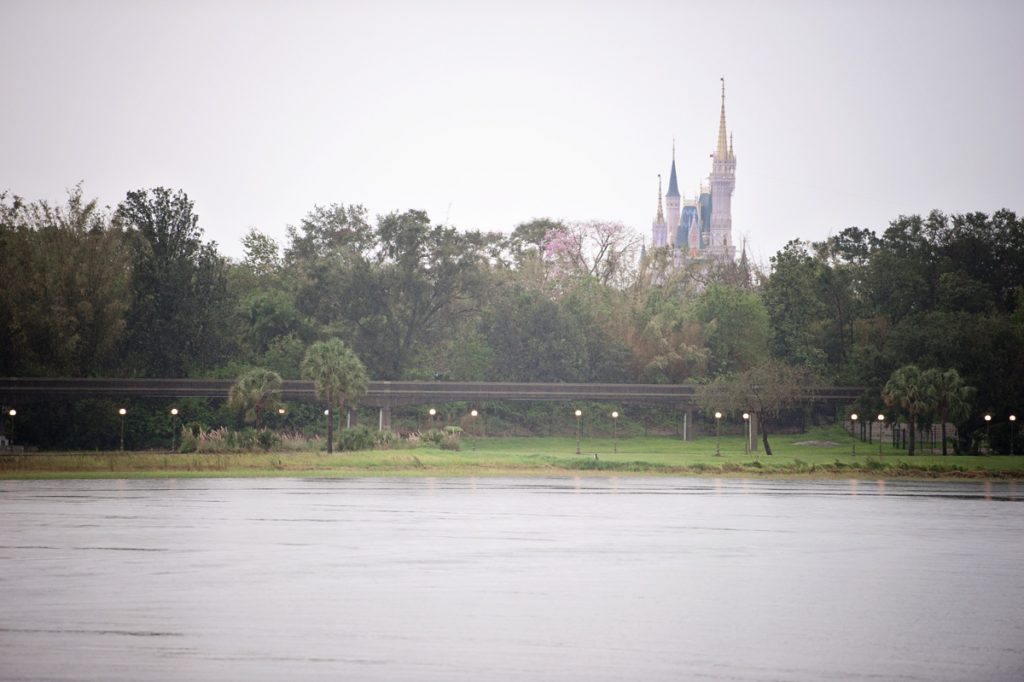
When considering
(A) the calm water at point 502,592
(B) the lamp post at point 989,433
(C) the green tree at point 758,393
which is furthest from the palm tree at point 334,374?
(B) the lamp post at point 989,433

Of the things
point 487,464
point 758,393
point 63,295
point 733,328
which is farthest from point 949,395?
point 63,295

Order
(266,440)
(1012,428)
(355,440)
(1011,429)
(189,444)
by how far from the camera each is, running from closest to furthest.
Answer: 1. (266,440)
2. (189,444)
3. (355,440)
4. (1012,428)
5. (1011,429)

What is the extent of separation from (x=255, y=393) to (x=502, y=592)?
59.0 metres

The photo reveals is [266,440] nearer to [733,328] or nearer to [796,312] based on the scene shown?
[733,328]

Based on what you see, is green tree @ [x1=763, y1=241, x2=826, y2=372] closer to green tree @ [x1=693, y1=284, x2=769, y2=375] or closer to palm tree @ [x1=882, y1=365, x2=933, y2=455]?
green tree @ [x1=693, y1=284, x2=769, y2=375]

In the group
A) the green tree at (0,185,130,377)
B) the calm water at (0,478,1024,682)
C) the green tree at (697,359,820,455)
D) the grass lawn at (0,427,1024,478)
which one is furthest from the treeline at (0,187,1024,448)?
the calm water at (0,478,1024,682)

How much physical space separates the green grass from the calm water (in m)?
21.8

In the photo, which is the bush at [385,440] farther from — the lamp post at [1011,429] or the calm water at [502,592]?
the calm water at [502,592]

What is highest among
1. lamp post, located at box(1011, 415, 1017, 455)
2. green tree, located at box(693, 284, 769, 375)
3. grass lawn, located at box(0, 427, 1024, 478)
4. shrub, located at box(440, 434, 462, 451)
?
green tree, located at box(693, 284, 769, 375)

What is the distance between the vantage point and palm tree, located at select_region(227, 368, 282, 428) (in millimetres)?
84125

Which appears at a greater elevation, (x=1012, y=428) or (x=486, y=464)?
(x=1012, y=428)

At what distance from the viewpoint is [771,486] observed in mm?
65812

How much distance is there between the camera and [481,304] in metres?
120

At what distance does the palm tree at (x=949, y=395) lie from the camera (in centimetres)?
8831
